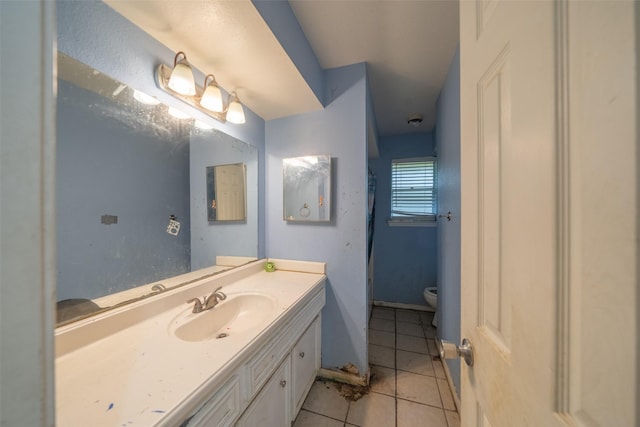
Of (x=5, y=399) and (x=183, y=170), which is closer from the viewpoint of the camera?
(x=5, y=399)

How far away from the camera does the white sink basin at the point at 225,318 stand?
2.99 ft

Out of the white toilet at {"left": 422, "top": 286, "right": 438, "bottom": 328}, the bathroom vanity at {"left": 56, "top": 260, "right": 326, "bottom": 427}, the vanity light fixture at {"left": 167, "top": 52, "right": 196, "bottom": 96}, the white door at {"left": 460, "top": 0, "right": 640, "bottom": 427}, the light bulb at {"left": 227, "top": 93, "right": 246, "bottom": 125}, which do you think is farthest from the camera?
the white toilet at {"left": 422, "top": 286, "right": 438, "bottom": 328}

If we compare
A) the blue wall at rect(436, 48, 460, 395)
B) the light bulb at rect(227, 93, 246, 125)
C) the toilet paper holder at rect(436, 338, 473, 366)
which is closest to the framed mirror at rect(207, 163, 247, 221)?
the light bulb at rect(227, 93, 246, 125)

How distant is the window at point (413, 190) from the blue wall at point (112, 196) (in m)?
2.57

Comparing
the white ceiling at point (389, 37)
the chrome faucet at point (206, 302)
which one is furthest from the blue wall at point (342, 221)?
the chrome faucet at point (206, 302)

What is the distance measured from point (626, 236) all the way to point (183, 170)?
1.43 m

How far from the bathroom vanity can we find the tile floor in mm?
197

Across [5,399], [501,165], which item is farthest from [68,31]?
[501,165]

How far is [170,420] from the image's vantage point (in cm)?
48

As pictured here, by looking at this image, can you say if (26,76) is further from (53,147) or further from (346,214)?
(346,214)

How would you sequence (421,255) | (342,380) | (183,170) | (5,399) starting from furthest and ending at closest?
(421,255) → (342,380) → (183,170) → (5,399)

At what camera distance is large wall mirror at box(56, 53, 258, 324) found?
74 centimetres

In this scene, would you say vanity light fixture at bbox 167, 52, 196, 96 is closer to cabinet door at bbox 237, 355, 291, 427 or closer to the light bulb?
the light bulb

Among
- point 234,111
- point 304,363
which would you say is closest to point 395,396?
point 304,363
